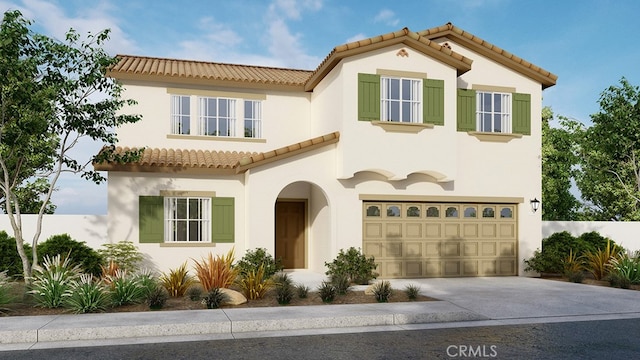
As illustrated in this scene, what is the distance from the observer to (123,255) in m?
15.3

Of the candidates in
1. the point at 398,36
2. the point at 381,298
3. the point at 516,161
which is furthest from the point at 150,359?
the point at 516,161

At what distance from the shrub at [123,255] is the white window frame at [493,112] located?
36.7ft

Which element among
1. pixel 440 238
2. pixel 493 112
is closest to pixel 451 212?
pixel 440 238

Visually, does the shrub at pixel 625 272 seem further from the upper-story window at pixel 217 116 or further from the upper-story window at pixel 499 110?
the upper-story window at pixel 217 116

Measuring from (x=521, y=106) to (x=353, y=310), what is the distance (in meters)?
10.7

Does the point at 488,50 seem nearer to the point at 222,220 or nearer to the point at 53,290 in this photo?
the point at 222,220

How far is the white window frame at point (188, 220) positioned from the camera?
53.4ft

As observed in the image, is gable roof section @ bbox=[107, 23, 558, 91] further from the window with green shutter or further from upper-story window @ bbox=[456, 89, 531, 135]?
the window with green shutter

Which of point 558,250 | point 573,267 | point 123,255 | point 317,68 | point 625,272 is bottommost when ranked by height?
point 573,267

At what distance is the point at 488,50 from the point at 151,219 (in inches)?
464

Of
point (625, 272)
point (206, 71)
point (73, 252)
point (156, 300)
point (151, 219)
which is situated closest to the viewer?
point (156, 300)

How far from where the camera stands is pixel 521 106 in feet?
58.0

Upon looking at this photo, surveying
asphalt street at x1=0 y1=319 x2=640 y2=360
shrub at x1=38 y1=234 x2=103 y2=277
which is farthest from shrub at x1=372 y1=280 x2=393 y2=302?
shrub at x1=38 y1=234 x2=103 y2=277

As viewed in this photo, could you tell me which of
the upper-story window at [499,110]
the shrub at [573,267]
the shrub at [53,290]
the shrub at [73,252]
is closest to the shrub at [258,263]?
the shrub at [73,252]
